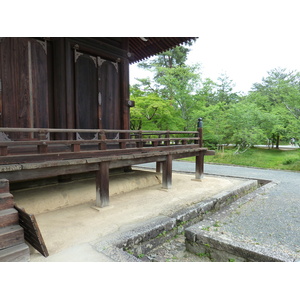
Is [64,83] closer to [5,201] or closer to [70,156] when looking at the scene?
[70,156]

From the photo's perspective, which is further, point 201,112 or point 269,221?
point 201,112

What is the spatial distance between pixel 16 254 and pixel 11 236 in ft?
0.77

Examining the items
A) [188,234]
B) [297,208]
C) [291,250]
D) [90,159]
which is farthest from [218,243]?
[297,208]

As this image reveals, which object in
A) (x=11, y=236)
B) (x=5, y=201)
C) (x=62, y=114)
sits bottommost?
(x=11, y=236)

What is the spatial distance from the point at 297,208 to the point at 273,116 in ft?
38.5

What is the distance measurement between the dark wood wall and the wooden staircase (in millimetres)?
2359

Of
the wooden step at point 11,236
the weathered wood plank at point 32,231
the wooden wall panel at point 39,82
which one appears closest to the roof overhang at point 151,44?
the wooden wall panel at point 39,82

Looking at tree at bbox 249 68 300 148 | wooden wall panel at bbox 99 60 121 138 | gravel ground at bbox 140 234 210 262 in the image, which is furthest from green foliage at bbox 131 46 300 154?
gravel ground at bbox 140 234 210 262

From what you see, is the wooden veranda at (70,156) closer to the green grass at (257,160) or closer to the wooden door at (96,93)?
the wooden door at (96,93)

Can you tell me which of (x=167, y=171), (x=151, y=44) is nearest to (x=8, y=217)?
(x=167, y=171)

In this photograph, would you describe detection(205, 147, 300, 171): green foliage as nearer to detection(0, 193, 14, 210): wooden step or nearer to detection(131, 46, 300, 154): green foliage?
detection(131, 46, 300, 154): green foliage

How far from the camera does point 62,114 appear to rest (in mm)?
5582

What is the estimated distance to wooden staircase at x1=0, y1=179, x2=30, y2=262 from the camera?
279 centimetres

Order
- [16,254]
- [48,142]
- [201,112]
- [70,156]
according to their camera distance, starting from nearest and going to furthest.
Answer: [16,254]
[48,142]
[70,156]
[201,112]
